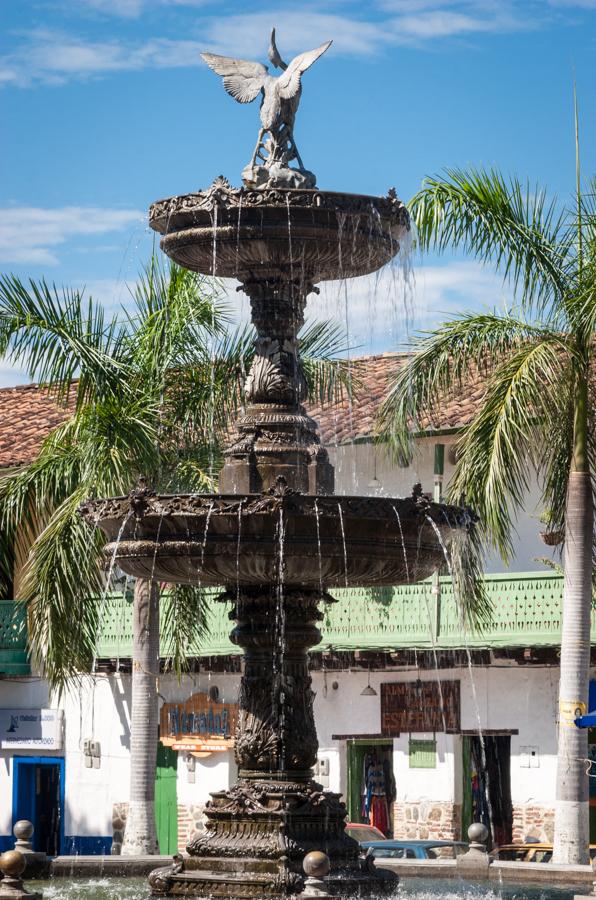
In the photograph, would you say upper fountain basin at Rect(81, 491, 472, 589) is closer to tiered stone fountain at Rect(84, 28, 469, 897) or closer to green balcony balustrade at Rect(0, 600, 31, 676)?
tiered stone fountain at Rect(84, 28, 469, 897)

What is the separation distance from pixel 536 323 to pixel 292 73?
23.7ft

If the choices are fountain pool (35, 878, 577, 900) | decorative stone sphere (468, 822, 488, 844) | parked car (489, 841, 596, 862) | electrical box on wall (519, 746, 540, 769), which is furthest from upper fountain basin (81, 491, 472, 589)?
electrical box on wall (519, 746, 540, 769)

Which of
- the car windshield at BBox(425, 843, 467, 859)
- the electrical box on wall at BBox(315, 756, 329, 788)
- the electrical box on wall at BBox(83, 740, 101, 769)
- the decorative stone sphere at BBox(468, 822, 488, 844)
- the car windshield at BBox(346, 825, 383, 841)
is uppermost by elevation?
the electrical box on wall at BBox(83, 740, 101, 769)

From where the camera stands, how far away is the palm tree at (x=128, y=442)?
1880cm

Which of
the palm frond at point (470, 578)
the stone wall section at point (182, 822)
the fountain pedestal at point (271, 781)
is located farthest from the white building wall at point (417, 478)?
the fountain pedestal at point (271, 781)

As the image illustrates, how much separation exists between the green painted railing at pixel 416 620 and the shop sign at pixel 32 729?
198 centimetres

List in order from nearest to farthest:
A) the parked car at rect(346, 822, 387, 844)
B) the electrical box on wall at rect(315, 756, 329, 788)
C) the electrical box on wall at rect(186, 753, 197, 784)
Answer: the parked car at rect(346, 822, 387, 844)
the electrical box on wall at rect(315, 756, 329, 788)
the electrical box on wall at rect(186, 753, 197, 784)

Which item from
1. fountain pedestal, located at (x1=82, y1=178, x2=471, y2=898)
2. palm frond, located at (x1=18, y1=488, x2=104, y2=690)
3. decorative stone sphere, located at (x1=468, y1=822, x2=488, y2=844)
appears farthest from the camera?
palm frond, located at (x1=18, y1=488, x2=104, y2=690)

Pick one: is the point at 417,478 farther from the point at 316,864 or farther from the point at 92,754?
the point at 316,864

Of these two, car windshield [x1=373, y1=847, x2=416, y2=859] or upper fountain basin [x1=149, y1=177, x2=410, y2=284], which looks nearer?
upper fountain basin [x1=149, y1=177, x2=410, y2=284]

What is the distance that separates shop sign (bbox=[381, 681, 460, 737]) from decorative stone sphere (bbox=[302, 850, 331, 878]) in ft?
54.8

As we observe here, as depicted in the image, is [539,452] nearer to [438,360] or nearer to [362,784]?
[438,360]

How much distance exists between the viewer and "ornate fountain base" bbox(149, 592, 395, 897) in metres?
11.6

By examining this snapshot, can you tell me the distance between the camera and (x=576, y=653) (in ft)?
61.9
